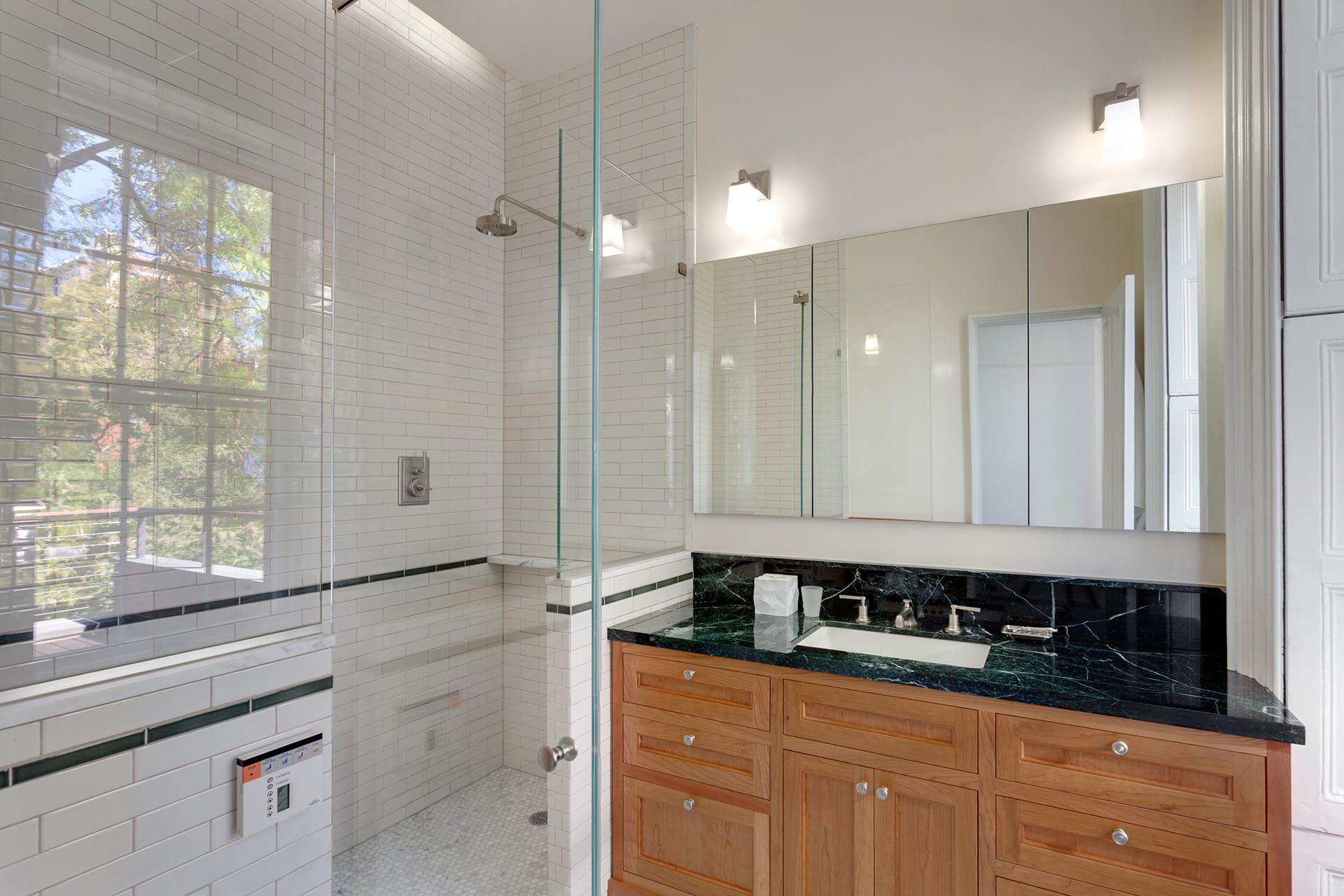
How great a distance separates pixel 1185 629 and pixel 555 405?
1.78m

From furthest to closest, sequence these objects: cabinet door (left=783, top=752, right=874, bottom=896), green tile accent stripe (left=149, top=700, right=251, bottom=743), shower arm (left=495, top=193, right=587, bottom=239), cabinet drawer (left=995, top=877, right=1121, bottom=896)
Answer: cabinet door (left=783, top=752, right=874, bottom=896) → cabinet drawer (left=995, top=877, right=1121, bottom=896) → shower arm (left=495, top=193, right=587, bottom=239) → green tile accent stripe (left=149, top=700, right=251, bottom=743)

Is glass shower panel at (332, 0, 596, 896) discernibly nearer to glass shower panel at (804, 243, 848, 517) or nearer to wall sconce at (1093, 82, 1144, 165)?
glass shower panel at (804, 243, 848, 517)

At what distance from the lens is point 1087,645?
67.8 inches

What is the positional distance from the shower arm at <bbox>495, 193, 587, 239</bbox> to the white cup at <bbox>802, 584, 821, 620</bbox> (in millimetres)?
1401

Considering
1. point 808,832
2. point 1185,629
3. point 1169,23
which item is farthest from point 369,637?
point 1169,23

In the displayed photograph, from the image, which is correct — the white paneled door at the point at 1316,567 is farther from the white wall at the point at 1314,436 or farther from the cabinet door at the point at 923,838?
the cabinet door at the point at 923,838

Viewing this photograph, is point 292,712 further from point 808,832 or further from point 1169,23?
point 1169,23

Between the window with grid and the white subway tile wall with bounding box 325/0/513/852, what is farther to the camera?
the white subway tile wall with bounding box 325/0/513/852

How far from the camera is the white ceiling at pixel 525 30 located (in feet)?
3.56

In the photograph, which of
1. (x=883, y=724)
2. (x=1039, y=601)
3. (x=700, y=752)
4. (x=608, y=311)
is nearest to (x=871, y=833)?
(x=883, y=724)

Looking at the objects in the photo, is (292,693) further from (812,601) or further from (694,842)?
(812,601)

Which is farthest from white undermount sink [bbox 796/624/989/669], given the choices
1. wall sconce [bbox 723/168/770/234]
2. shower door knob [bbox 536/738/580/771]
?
wall sconce [bbox 723/168/770/234]

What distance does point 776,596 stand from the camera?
2.12 m

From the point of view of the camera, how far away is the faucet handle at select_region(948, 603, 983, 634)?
1860 millimetres
